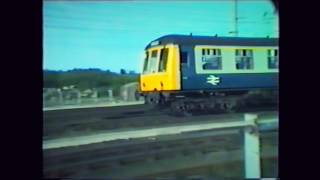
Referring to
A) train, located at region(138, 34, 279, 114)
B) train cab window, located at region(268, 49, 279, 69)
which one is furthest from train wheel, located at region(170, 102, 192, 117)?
train cab window, located at region(268, 49, 279, 69)

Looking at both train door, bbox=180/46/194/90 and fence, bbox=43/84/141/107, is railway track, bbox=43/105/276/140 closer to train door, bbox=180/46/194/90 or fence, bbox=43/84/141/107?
fence, bbox=43/84/141/107

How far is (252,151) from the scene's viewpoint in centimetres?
304

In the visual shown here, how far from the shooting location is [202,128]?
332 centimetres

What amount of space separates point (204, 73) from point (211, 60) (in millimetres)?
138

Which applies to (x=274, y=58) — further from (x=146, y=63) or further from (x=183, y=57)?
(x=183, y=57)

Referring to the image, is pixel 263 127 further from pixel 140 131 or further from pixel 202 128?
pixel 140 131

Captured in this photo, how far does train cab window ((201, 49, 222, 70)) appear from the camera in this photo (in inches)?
127

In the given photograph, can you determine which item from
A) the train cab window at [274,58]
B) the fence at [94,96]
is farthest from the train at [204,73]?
the train cab window at [274,58]

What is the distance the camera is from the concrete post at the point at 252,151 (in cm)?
297

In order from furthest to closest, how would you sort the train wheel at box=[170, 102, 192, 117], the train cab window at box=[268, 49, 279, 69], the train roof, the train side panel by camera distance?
the train side panel < the train wheel at box=[170, 102, 192, 117] < the train roof < the train cab window at box=[268, 49, 279, 69]

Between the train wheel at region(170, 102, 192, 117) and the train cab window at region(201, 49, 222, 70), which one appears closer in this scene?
the train wheel at region(170, 102, 192, 117)

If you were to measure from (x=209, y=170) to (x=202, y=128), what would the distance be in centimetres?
35
